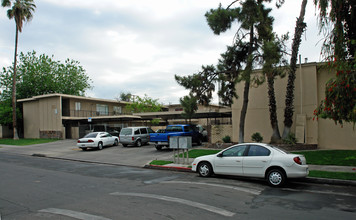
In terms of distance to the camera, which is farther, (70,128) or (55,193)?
(70,128)

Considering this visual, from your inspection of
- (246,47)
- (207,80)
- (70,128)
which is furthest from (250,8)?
(70,128)

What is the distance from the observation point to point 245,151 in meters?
10.3

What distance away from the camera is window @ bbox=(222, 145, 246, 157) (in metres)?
10.4

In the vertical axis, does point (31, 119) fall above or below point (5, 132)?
above

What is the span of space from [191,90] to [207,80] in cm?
127

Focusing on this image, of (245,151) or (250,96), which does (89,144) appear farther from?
(245,151)

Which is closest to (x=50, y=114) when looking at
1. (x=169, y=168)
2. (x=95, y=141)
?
(x=95, y=141)

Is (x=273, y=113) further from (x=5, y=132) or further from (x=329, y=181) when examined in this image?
(x=5, y=132)

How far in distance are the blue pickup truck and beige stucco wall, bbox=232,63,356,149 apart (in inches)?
120

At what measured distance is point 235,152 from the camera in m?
10.6

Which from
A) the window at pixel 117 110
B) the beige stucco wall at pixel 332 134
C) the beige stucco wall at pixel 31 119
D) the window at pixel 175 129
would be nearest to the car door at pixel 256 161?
the beige stucco wall at pixel 332 134

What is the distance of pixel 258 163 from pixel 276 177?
738 mm

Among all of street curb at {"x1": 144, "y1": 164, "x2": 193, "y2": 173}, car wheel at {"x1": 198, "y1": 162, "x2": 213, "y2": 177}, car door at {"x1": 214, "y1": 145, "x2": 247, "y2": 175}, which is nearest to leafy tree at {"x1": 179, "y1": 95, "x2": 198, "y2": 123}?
street curb at {"x1": 144, "y1": 164, "x2": 193, "y2": 173}

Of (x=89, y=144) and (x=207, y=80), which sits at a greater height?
(x=207, y=80)
